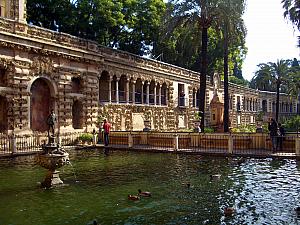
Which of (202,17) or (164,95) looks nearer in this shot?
(202,17)

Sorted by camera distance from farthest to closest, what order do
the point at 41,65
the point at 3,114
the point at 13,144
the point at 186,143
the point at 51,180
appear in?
1. the point at 41,65
2. the point at 186,143
3. the point at 3,114
4. the point at 13,144
5. the point at 51,180

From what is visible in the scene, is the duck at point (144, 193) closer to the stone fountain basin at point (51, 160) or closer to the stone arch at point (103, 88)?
the stone fountain basin at point (51, 160)

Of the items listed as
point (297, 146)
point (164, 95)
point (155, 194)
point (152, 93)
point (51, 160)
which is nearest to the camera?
point (155, 194)

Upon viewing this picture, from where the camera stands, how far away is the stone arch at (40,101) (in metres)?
24.8

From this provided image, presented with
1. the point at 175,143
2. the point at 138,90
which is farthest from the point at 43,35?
the point at 138,90

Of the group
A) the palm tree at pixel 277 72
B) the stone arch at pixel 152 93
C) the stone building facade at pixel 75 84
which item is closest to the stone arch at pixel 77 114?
the stone building facade at pixel 75 84

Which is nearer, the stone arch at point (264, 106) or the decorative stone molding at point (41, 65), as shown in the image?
the decorative stone molding at point (41, 65)

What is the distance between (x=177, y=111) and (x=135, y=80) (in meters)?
8.81

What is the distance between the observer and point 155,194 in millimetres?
10516

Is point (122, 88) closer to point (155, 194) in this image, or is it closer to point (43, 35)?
point (43, 35)


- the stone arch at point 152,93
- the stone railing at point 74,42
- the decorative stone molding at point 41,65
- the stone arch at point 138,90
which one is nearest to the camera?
the stone railing at point 74,42

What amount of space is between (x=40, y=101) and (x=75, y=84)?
3.62m

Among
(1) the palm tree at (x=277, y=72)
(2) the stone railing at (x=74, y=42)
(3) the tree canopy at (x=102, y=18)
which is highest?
(3) the tree canopy at (x=102, y=18)

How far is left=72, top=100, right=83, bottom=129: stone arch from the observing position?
28.0 metres
